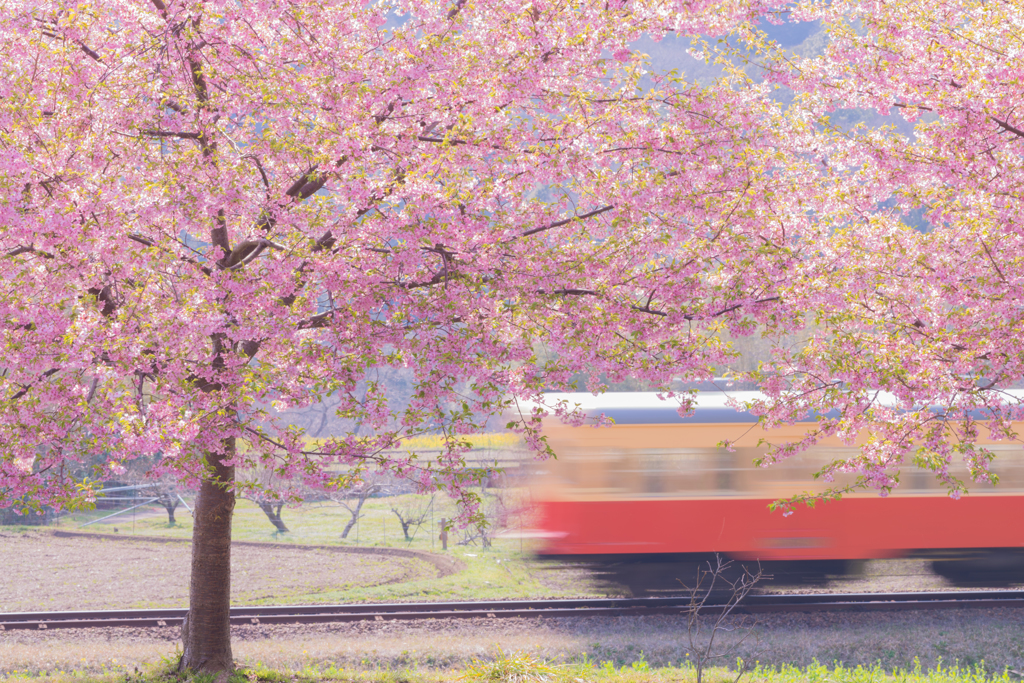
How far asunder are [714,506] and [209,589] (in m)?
6.84

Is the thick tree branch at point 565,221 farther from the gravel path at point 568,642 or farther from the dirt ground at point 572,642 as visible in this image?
the gravel path at point 568,642

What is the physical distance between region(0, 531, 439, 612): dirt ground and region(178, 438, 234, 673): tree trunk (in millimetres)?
5198

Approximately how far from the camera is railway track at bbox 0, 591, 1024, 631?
11.4 m

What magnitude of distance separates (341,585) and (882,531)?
32.6ft

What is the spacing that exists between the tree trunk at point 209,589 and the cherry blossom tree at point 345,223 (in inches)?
1.1

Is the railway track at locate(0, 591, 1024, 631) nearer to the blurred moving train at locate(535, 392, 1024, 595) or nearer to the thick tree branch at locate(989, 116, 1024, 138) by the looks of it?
the blurred moving train at locate(535, 392, 1024, 595)

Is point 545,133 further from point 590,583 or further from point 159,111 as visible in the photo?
point 590,583

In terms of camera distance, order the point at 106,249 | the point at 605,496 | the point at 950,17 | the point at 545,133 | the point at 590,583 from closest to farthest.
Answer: the point at 106,249 → the point at 545,133 → the point at 950,17 → the point at 605,496 → the point at 590,583

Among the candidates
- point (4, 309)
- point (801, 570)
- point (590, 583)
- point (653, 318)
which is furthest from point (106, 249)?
point (801, 570)

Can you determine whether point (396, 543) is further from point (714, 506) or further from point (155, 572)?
point (714, 506)

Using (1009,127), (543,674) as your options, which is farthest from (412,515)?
(1009,127)

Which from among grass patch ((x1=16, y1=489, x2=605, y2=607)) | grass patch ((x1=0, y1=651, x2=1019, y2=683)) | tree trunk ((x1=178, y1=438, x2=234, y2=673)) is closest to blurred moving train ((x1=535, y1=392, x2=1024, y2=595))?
grass patch ((x1=16, y1=489, x2=605, y2=607))

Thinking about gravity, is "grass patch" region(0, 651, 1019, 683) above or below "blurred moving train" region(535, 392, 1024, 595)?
below

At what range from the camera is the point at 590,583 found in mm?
11766
